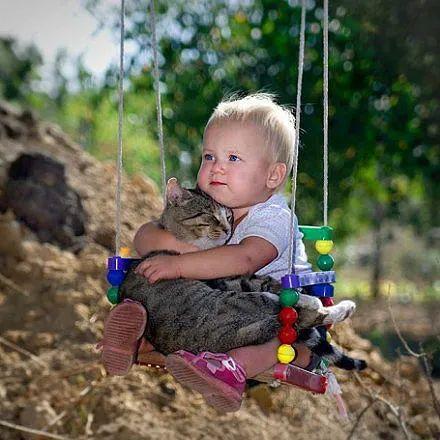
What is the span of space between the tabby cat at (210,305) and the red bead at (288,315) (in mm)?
58

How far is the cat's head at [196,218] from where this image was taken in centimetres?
239

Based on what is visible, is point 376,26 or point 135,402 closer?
point 135,402

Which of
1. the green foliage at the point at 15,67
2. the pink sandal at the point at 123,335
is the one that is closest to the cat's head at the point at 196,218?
the pink sandal at the point at 123,335

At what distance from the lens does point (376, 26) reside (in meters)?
6.25

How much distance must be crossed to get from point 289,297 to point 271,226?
0.84 ft

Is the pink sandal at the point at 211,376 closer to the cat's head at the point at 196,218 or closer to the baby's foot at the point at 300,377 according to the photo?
the baby's foot at the point at 300,377

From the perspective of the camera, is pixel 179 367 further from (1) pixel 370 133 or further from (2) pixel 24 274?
(1) pixel 370 133

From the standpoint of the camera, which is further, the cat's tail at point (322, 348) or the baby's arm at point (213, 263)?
the cat's tail at point (322, 348)

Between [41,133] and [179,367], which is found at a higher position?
[41,133]

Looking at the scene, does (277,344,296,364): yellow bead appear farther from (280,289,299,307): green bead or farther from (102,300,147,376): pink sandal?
(102,300,147,376): pink sandal

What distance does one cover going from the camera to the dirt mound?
4152 millimetres

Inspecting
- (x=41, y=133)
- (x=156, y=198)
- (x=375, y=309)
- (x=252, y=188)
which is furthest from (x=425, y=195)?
(x=252, y=188)

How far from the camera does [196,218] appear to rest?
2.39 metres

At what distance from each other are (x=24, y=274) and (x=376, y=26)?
3.18 m
